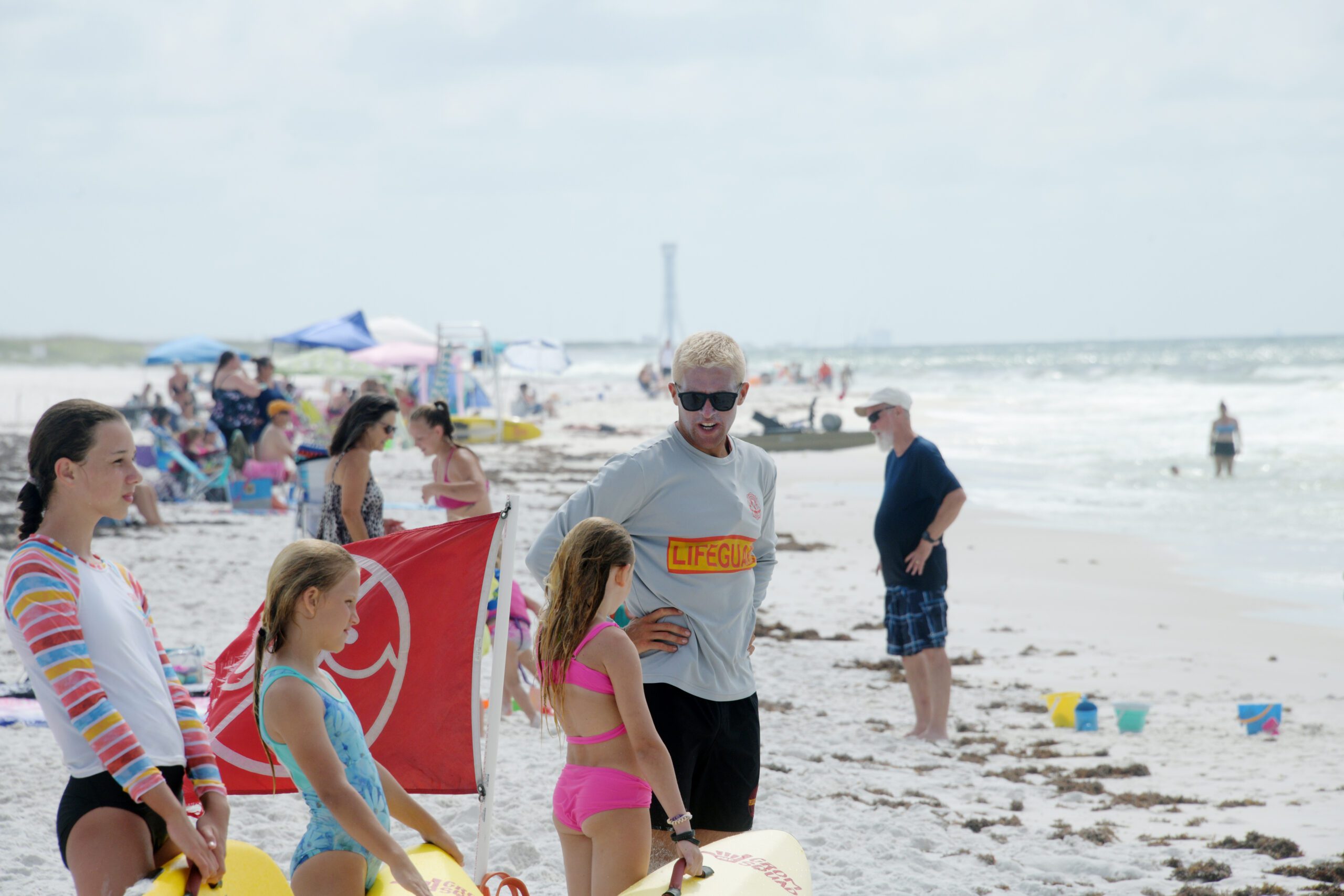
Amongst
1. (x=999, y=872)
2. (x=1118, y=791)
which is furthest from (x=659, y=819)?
(x=1118, y=791)

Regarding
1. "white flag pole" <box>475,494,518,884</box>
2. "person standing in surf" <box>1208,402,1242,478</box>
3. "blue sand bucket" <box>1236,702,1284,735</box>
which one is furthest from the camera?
"person standing in surf" <box>1208,402,1242,478</box>

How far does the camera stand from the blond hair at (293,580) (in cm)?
242

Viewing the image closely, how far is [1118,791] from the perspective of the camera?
5277 millimetres

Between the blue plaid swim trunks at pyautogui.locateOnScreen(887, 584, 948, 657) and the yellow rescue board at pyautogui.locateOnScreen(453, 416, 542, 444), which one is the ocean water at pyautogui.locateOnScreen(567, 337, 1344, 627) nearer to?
the blue plaid swim trunks at pyautogui.locateOnScreen(887, 584, 948, 657)

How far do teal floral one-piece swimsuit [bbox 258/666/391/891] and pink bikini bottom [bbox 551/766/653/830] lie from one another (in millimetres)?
425

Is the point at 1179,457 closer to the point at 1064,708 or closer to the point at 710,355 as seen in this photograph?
the point at 1064,708

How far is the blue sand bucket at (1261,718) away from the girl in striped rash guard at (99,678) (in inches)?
217

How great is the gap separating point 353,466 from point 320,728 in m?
2.97

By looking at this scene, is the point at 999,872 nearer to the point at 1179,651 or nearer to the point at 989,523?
the point at 1179,651

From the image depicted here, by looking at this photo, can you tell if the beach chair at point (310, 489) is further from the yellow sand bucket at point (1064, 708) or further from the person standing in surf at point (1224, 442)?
the person standing in surf at point (1224, 442)

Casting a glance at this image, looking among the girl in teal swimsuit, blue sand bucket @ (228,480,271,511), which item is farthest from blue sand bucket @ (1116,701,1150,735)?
blue sand bucket @ (228,480,271,511)

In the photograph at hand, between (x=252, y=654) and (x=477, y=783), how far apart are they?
2.45ft

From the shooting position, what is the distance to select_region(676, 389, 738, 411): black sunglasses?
9.10ft

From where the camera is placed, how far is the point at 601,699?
8.29 ft
